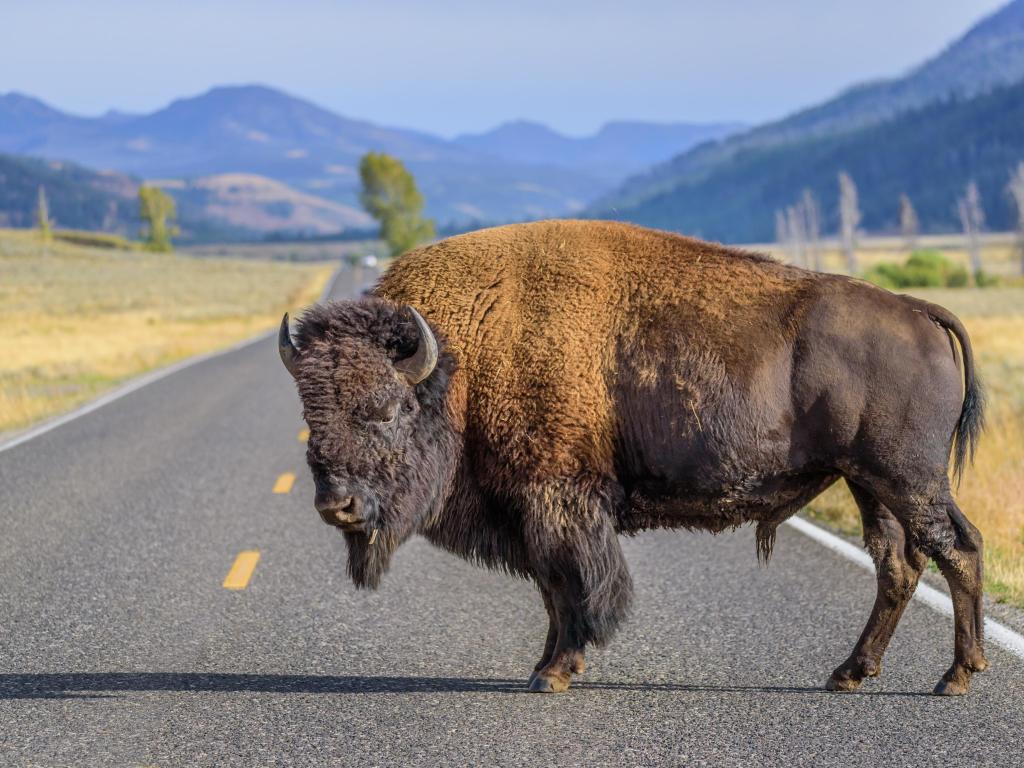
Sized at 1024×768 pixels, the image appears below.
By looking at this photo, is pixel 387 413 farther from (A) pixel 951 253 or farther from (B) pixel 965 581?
(A) pixel 951 253

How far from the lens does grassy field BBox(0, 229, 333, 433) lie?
73.9ft

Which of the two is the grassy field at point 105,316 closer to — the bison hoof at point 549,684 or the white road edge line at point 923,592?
the white road edge line at point 923,592

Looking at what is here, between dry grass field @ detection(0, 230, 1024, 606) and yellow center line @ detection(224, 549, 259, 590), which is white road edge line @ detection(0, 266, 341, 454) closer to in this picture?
dry grass field @ detection(0, 230, 1024, 606)

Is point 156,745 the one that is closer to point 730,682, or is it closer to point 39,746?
point 39,746

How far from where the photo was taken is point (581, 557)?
5090mm

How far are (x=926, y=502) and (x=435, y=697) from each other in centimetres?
203

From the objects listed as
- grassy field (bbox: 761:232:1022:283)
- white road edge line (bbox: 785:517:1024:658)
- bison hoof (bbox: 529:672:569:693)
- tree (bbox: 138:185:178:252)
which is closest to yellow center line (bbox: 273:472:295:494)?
white road edge line (bbox: 785:517:1024:658)

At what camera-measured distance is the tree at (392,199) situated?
12375 centimetres

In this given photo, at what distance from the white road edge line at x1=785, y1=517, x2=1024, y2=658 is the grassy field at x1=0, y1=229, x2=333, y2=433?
10425mm

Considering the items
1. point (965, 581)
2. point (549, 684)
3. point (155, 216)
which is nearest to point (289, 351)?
point (549, 684)

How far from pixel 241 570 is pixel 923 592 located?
146 inches

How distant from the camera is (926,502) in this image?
5105 mm

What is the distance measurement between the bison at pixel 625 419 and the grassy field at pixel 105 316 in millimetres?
11748

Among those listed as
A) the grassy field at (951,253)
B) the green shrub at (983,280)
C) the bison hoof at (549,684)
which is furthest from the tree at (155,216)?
the bison hoof at (549,684)
